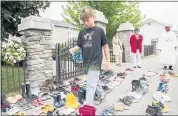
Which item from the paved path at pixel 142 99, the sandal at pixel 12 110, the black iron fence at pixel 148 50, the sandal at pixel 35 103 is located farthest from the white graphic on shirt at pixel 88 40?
the black iron fence at pixel 148 50

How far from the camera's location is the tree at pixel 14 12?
42.1ft

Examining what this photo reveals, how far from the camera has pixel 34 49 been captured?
689 cm

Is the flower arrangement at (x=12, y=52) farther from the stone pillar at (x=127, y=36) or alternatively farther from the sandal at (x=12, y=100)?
the stone pillar at (x=127, y=36)

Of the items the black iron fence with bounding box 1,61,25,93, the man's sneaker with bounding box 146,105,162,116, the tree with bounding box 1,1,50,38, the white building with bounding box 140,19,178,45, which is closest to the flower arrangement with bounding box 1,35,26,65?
the black iron fence with bounding box 1,61,25,93

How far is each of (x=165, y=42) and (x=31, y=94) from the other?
253 inches

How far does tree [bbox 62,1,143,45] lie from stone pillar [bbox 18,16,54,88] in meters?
15.4

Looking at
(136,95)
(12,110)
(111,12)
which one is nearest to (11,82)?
(12,110)

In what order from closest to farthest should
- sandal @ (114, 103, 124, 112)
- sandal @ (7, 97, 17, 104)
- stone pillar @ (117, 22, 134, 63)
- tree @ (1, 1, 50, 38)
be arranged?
1. sandal @ (114, 103, 124, 112)
2. sandal @ (7, 97, 17, 104)
3. tree @ (1, 1, 50, 38)
4. stone pillar @ (117, 22, 134, 63)

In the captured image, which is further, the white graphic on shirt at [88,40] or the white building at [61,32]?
the white building at [61,32]

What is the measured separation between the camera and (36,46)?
22.7 ft

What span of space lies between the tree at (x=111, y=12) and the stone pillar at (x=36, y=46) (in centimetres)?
1541

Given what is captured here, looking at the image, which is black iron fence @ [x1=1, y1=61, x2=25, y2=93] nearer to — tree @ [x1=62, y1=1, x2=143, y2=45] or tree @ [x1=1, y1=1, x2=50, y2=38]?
tree @ [x1=1, y1=1, x2=50, y2=38]

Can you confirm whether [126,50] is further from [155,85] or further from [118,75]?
[155,85]

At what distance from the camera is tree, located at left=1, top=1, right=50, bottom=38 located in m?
12.8
